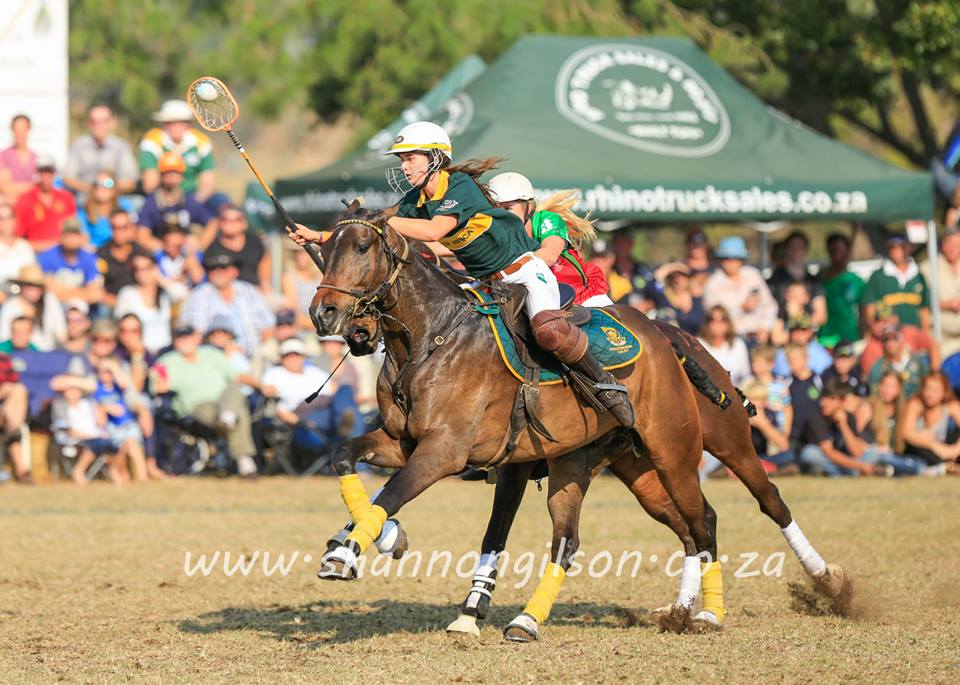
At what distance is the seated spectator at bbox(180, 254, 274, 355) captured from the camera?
17141mm

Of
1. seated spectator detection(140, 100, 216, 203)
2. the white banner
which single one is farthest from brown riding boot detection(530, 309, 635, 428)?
the white banner

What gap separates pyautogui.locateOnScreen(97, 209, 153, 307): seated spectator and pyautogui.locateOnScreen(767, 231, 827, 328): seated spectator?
7.42m

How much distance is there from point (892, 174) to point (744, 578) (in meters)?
9.66

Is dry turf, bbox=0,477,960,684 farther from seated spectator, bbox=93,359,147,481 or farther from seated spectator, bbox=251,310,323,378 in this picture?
seated spectator, bbox=251,310,323,378

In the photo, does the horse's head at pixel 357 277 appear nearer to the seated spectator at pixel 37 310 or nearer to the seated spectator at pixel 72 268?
the seated spectator at pixel 37 310

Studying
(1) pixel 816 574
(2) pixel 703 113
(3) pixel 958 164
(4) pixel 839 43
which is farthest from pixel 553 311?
(4) pixel 839 43

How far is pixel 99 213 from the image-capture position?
1802 centimetres

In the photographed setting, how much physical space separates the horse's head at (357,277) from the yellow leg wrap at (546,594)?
1.65m

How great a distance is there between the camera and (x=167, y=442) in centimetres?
1678

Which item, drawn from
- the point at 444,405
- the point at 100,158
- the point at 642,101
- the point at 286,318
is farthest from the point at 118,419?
the point at 444,405

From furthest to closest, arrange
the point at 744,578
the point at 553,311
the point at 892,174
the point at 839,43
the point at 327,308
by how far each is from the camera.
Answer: the point at 839,43, the point at 892,174, the point at 744,578, the point at 553,311, the point at 327,308

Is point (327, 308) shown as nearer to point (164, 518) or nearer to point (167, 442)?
point (164, 518)

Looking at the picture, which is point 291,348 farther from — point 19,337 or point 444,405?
point 444,405

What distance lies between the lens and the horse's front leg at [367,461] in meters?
7.62
